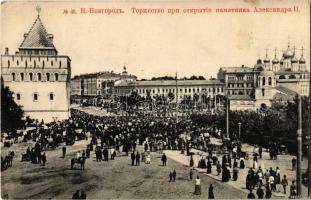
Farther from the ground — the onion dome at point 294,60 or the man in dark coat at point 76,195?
the onion dome at point 294,60

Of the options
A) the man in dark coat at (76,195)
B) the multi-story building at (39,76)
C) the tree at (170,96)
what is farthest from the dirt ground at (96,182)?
the tree at (170,96)

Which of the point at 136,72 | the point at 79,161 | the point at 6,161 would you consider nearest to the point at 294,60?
the point at 136,72

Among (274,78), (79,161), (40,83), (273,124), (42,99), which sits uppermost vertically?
(274,78)

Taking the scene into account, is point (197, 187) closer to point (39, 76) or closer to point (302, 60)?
point (302, 60)

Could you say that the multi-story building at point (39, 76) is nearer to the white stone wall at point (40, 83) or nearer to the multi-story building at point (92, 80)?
the white stone wall at point (40, 83)

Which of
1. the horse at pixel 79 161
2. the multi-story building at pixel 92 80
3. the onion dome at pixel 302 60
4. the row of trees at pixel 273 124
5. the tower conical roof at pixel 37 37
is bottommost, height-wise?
the horse at pixel 79 161

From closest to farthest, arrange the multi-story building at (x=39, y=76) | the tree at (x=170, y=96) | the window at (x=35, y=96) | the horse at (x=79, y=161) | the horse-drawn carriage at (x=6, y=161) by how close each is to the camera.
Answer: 1. the horse-drawn carriage at (x=6, y=161)
2. the multi-story building at (x=39, y=76)
3. the horse at (x=79, y=161)
4. the window at (x=35, y=96)
5. the tree at (x=170, y=96)
